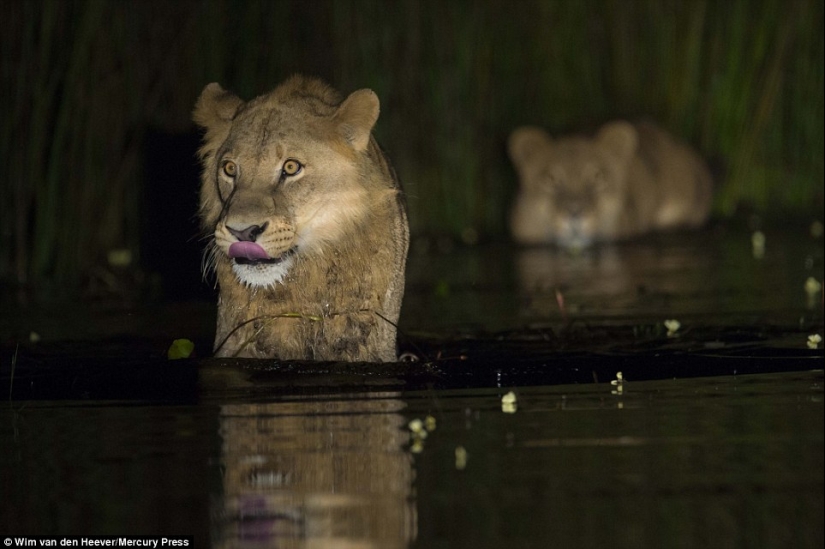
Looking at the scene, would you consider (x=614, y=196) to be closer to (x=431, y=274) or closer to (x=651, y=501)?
(x=431, y=274)

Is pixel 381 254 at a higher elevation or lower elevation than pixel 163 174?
lower

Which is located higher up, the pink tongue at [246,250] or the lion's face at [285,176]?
the lion's face at [285,176]

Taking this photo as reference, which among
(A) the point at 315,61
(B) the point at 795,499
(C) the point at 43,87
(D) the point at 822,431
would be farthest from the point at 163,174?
(B) the point at 795,499

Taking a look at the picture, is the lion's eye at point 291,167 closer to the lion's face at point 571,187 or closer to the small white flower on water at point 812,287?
the small white flower on water at point 812,287

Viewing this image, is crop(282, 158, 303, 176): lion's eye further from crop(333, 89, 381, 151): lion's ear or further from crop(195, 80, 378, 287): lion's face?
crop(333, 89, 381, 151): lion's ear

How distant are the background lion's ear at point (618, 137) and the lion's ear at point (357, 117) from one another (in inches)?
332

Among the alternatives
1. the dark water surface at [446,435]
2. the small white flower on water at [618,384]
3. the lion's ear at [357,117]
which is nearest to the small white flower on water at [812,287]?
the dark water surface at [446,435]

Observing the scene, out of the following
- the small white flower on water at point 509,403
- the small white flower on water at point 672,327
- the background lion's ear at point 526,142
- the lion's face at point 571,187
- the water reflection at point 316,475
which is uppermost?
the background lion's ear at point 526,142

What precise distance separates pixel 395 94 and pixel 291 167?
287 inches

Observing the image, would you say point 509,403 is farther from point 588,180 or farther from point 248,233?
point 588,180

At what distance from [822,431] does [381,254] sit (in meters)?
2.10

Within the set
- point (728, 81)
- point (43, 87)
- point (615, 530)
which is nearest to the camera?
point (615, 530)

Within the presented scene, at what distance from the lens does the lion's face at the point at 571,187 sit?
1455 centimetres

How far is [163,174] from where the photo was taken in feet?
38.7
